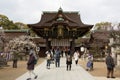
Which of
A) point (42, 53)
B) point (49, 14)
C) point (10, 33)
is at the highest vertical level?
point (49, 14)

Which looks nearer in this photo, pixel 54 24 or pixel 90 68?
pixel 90 68

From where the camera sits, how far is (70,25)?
56.1m

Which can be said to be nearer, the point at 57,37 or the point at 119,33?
the point at 119,33

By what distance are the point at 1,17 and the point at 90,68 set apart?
55.9 meters

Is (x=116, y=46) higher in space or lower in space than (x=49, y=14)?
lower

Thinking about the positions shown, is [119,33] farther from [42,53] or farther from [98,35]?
[98,35]

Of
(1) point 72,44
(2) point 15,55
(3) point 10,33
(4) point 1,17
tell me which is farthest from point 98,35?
(2) point 15,55

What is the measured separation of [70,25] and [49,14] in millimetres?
9754

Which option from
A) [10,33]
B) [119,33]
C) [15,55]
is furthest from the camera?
[10,33]

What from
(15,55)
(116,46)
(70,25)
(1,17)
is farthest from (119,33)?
(1,17)

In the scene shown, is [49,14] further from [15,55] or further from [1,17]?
[15,55]

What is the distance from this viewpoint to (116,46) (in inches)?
960

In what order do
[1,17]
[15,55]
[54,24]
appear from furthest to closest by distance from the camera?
1. [1,17]
2. [54,24]
3. [15,55]

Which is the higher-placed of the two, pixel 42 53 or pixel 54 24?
pixel 54 24
